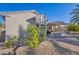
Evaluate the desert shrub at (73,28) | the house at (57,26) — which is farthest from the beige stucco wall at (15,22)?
the desert shrub at (73,28)

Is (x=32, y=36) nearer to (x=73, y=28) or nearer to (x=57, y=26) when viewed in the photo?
(x=57, y=26)

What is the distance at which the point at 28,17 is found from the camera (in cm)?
1118

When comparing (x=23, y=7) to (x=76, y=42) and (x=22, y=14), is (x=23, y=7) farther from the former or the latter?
(x=76, y=42)

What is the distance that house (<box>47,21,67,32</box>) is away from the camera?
1117 cm

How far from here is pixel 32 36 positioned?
36.7 feet

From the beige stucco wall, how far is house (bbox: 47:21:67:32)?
24cm

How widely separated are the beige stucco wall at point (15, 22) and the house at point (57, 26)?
0.24 metres

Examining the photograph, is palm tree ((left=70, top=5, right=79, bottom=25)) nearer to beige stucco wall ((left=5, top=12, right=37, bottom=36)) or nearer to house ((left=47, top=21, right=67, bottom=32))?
house ((left=47, top=21, right=67, bottom=32))

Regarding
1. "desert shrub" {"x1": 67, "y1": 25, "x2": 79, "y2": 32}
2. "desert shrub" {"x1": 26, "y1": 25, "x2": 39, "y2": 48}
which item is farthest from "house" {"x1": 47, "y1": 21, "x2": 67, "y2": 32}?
"desert shrub" {"x1": 26, "y1": 25, "x2": 39, "y2": 48}

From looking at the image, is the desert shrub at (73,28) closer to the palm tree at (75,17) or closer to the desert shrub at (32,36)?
the palm tree at (75,17)

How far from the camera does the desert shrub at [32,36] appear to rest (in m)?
11.2

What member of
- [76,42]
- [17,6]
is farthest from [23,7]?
[76,42]

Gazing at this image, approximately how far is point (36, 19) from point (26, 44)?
1.06 feet
